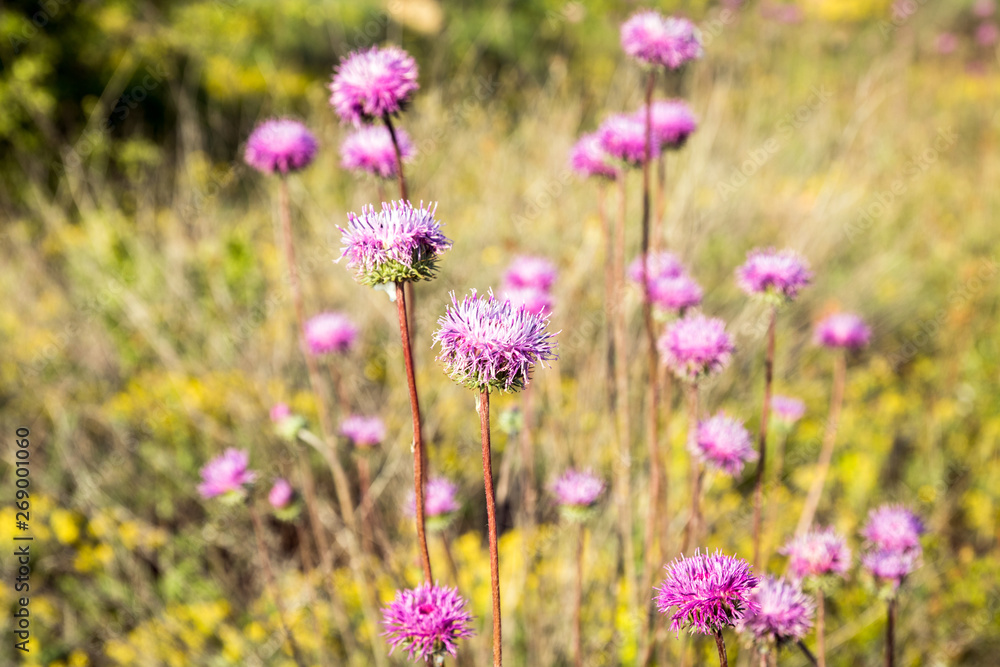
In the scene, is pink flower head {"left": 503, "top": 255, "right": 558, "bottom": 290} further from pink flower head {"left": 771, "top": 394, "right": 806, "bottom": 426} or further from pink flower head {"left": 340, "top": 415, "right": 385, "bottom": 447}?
pink flower head {"left": 771, "top": 394, "right": 806, "bottom": 426}

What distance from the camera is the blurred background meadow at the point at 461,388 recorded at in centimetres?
261

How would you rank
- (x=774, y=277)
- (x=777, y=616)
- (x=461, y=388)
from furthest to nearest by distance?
(x=461, y=388) < (x=774, y=277) < (x=777, y=616)

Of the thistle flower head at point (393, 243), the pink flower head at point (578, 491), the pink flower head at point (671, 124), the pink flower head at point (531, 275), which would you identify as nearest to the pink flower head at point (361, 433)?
the pink flower head at point (578, 491)

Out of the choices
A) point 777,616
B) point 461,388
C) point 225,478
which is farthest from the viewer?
point 461,388

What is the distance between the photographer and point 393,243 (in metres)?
1.01

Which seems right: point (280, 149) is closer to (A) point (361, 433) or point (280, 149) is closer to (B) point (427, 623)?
(A) point (361, 433)

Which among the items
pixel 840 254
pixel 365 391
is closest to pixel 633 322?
pixel 365 391

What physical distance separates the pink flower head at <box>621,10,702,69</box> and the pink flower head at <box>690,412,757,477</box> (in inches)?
39.0

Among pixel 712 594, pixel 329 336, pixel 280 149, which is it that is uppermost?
pixel 280 149

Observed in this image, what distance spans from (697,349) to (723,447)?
0.86ft

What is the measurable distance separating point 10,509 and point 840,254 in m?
5.77

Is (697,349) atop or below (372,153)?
below

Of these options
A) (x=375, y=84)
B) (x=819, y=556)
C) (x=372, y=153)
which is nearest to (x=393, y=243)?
(x=375, y=84)

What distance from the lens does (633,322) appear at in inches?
156
